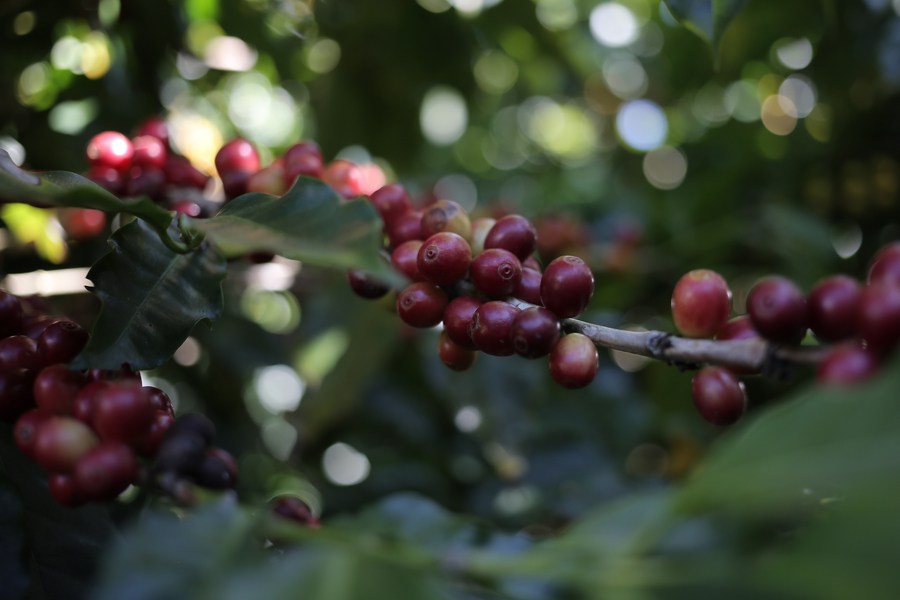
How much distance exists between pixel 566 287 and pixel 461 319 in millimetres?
118

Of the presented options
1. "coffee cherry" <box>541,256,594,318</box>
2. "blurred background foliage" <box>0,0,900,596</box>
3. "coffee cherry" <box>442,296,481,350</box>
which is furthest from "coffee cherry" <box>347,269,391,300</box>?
"blurred background foliage" <box>0,0,900,596</box>

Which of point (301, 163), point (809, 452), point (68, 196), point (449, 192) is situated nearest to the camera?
point (809, 452)

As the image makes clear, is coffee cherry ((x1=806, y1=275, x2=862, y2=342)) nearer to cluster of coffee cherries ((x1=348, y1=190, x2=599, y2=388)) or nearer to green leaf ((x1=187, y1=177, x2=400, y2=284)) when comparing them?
cluster of coffee cherries ((x1=348, y1=190, x2=599, y2=388))

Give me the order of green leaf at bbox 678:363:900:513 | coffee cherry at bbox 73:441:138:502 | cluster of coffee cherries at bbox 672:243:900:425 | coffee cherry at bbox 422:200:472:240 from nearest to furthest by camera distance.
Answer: green leaf at bbox 678:363:900:513
cluster of coffee cherries at bbox 672:243:900:425
coffee cherry at bbox 73:441:138:502
coffee cherry at bbox 422:200:472:240

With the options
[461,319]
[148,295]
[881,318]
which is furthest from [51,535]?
[881,318]

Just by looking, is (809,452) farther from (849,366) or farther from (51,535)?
(51,535)

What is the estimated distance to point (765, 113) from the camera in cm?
278

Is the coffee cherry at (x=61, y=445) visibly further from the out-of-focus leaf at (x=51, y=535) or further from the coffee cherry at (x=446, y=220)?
the coffee cherry at (x=446, y=220)

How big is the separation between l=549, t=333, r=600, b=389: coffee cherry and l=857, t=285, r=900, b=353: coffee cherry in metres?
0.25

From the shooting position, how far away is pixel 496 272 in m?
0.80

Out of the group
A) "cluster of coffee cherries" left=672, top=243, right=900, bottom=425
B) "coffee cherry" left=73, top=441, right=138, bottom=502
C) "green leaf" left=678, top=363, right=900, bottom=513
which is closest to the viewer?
"green leaf" left=678, top=363, right=900, bottom=513

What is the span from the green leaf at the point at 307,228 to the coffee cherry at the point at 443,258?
0.11 metres

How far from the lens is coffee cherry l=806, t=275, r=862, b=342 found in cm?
61

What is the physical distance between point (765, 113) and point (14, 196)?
2621 millimetres
